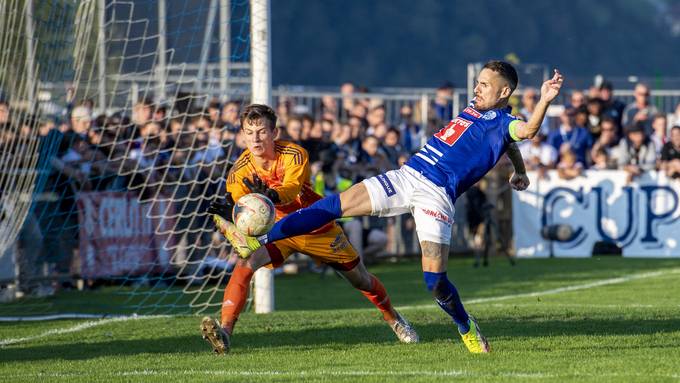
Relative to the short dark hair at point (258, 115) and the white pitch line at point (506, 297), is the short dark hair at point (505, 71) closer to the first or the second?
the short dark hair at point (258, 115)

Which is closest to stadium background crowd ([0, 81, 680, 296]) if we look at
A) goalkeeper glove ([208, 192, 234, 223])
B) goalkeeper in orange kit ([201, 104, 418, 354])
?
goalkeeper in orange kit ([201, 104, 418, 354])

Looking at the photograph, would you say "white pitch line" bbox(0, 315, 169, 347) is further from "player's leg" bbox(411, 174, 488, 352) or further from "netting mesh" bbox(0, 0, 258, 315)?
"player's leg" bbox(411, 174, 488, 352)

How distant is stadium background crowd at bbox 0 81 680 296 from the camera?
14.3 metres

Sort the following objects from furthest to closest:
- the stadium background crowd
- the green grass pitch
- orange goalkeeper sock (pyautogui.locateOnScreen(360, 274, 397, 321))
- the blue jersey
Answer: the stadium background crowd
orange goalkeeper sock (pyautogui.locateOnScreen(360, 274, 397, 321))
the blue jersey
the green grass pitch

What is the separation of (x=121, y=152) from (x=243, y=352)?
648cm

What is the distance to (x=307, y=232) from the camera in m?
8.45

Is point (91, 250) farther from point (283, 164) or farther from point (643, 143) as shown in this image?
point (643, 143)

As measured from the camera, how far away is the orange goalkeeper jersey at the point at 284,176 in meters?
8.87

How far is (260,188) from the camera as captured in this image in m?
8.73

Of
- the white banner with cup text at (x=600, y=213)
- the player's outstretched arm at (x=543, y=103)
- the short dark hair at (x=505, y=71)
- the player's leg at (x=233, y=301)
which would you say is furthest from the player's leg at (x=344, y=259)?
the white banner with cup text at (x=600, y=213)

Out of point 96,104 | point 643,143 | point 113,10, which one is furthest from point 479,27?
point 113,10

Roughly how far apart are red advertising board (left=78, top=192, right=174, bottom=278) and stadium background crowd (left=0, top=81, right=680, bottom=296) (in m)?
0.16

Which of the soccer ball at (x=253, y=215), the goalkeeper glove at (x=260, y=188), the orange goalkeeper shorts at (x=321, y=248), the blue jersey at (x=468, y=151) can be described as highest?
the blue jersey at (x=468, y=151)

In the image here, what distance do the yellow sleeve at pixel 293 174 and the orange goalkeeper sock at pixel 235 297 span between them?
66 centimetres
